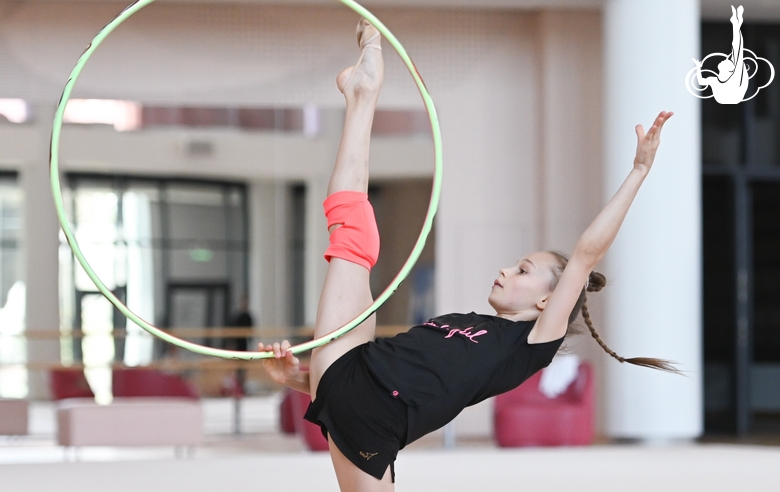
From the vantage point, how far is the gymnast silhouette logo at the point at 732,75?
18.7ft

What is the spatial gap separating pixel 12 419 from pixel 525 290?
5251 millimetres

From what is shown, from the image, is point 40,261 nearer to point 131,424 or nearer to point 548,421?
point 131,424

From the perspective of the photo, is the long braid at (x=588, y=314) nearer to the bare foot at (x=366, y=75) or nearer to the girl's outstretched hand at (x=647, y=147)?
the girl's outstretched hand at (x=647, y=147)

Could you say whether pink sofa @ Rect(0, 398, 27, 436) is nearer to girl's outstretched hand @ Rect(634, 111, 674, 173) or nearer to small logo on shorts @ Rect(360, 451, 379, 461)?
small logo on shorts @ Rect(360, 451, 379, 461)

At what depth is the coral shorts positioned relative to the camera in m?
2.34

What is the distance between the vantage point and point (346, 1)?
2.55m

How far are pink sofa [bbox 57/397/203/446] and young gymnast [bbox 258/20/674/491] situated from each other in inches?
141

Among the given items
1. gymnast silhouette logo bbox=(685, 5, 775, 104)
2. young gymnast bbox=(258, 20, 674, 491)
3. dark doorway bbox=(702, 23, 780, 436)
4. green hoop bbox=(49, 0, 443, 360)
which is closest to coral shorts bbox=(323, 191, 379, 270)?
young gymnast bbox=(258, 20, 674, 491)

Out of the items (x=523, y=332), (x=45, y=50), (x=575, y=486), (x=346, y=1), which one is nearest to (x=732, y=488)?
(x=575, y=486)

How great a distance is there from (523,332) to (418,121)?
17.4 feet

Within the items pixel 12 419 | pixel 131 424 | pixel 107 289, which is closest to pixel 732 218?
pixel 131 424

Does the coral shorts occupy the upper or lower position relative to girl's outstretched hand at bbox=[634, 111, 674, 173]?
lower

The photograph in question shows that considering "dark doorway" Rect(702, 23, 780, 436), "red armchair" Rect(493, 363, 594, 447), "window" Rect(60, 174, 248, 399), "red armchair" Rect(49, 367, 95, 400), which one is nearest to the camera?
"red armchair" Rect(493, 363, 594, 447)

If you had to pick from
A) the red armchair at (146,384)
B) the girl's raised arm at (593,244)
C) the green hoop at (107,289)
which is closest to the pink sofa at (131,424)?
the red armchair at (146,384)
